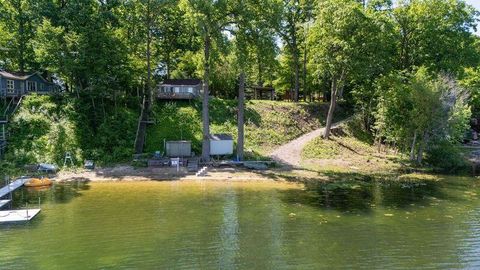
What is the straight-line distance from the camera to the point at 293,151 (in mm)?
44156

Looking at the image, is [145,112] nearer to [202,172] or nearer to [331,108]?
[202,172]

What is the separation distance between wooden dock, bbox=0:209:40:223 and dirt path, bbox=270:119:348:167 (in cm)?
2280

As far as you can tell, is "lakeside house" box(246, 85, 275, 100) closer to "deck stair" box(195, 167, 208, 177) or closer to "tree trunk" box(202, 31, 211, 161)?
"tree trunk" box(202, 31, 211, 161)

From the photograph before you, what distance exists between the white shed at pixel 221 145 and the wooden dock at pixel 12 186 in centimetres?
1556

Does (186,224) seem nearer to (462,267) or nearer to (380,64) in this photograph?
(462,267)

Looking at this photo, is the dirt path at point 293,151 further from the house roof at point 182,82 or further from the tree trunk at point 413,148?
the house roof at point 182,82

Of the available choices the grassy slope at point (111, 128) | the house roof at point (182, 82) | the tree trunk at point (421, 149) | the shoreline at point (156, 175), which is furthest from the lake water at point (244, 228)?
the house roof at point (182, 82)

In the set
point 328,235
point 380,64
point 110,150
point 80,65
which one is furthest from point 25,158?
point 380,64

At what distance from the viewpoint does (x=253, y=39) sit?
123 feet

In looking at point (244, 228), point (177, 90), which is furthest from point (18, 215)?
point (177, 90)

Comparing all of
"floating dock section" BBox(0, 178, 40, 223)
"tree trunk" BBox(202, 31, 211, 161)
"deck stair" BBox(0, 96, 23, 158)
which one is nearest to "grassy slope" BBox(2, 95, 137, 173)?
"deck stair" BBox(0, 96, 23, 158)

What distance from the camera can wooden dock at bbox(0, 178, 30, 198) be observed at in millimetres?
29050

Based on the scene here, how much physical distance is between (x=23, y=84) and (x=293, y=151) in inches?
1159

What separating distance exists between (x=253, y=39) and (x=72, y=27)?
18.5 metres
